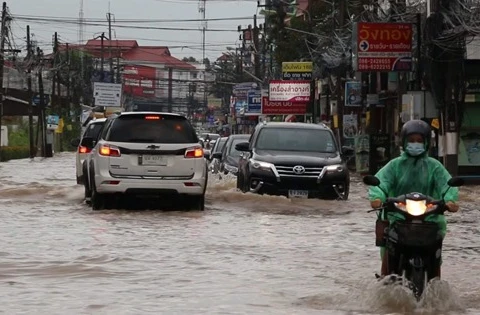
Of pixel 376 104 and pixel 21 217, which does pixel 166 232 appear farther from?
Result: pixel 376 104

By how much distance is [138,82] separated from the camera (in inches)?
6757

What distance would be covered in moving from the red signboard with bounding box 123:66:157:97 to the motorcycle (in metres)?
153

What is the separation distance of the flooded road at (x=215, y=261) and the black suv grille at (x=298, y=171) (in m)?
0.51

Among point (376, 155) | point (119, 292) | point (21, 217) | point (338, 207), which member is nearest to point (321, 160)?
point (338, 207)

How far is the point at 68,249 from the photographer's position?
1501 centimetres

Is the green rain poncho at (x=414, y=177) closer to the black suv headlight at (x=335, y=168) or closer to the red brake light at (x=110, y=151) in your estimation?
the red brake light at (x=110, y=151)

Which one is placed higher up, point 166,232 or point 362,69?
point 362,69

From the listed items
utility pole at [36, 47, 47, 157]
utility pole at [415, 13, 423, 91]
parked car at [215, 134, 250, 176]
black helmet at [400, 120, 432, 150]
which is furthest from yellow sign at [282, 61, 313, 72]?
black helmet at [400, 120, 432, 150]

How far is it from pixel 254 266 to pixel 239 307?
3005mm

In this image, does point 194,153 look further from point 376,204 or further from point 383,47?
point 383,47

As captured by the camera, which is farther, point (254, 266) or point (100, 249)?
point (100, 249)

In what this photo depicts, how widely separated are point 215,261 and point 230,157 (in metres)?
18.6

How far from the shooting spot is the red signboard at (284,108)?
5862 cm

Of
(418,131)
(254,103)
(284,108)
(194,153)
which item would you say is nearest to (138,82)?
(254,103)
